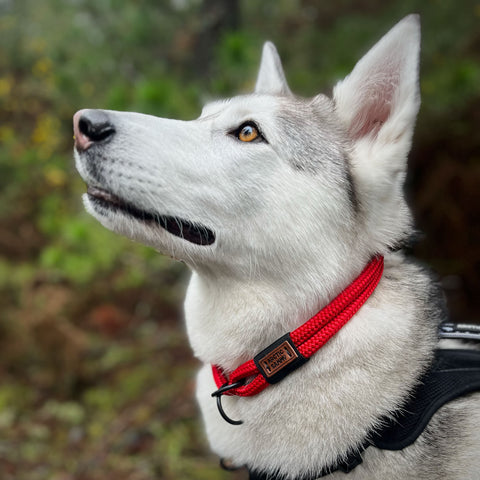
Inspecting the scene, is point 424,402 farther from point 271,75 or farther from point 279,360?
point 271,75

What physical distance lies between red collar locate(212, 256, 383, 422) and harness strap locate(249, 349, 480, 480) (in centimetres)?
38

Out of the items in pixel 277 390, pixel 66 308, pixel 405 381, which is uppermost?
pixel 277 390

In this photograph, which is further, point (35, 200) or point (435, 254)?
point (35, 200)

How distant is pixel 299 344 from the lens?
1.76m

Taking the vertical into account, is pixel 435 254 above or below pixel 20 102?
below

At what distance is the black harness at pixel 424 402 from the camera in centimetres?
172

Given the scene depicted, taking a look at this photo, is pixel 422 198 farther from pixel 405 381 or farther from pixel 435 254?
pixel 405 381

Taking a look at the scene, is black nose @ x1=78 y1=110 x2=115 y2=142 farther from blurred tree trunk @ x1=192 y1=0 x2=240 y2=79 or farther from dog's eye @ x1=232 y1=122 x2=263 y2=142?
blurred tree trunk @ x1=192 y1=0 x2=240 y2=79

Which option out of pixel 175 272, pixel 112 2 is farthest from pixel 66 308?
pixel 112 2

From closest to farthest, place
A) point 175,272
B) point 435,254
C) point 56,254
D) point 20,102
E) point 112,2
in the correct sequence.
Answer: point 435,254, point 56,254, point 175,272, point 112,2, point 20,102

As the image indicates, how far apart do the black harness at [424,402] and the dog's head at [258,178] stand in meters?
0.55

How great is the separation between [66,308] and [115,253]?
0.80 meters

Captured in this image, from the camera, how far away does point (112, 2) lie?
6.99 m

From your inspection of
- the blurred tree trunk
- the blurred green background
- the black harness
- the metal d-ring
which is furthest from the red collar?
the blurred tree trunk
